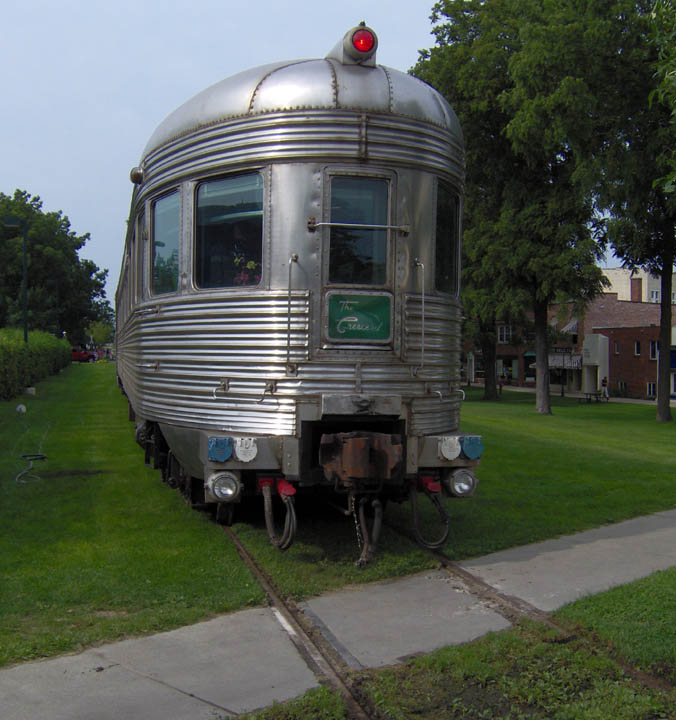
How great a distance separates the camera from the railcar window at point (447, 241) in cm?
651

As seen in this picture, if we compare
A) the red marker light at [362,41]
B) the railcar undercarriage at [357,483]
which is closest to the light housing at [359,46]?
the red marker light at [362,41]

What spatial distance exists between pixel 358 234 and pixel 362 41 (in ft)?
5.24

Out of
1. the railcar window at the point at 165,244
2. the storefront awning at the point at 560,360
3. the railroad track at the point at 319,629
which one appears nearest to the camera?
the railroad track at the point at 319,629

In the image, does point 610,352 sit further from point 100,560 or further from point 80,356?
point 80,356

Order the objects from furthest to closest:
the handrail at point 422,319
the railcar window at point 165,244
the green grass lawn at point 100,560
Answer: the railcar window at point 165,244
the handrail at point 422,319
the green grass lawn at point 100,560

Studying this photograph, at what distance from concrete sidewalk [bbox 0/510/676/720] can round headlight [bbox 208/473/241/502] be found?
96 cm

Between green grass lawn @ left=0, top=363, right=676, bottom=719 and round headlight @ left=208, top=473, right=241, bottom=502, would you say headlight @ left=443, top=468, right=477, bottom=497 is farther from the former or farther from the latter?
round headlight @ left=208, top=473, right=241, bottom=502

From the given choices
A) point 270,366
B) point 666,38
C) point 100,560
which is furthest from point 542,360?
point 100,560

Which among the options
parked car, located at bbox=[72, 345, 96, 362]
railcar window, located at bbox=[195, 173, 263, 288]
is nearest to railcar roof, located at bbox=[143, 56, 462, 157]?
railcar window, located at bbox=[195, 173, 263, 288]

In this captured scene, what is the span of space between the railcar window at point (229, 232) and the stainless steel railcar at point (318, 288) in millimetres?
15

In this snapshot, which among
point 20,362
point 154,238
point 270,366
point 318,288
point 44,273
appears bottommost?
point 20,362

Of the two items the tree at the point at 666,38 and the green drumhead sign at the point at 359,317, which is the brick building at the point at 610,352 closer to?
the tree at the point at 666,38

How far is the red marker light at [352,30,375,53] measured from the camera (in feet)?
20.2

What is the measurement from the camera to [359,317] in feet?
19.8
